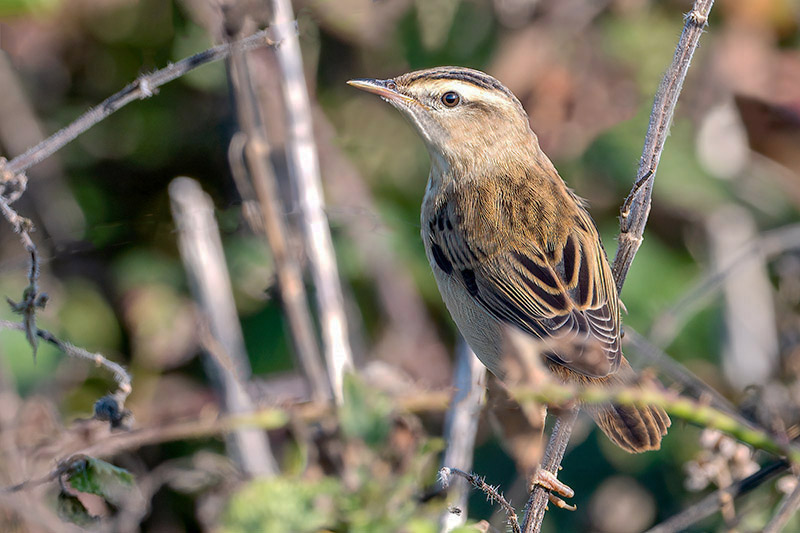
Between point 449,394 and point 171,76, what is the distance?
1.08m

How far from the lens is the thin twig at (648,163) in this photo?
2334mm

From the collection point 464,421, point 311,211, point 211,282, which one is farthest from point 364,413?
point 211,282

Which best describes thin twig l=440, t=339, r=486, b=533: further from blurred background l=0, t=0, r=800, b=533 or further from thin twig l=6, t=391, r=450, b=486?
blurred background l=0, t=0, r=800, b=533

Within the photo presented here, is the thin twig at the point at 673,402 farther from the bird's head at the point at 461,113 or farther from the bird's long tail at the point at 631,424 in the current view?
the bird's head at the point at 461,113

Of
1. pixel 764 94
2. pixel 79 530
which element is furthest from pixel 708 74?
pixel 79 530

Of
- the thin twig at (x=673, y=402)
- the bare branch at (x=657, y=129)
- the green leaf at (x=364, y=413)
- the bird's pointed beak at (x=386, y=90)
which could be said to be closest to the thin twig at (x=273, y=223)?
the bird's pointed beak at (x=386, y=90)

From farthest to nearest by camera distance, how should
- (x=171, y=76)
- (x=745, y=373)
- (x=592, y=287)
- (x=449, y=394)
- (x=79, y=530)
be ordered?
(x=745, y=373), (x=592, y=287), (x=79, y=530), (x=449, y=394), (x=171, y=76)

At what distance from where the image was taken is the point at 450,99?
335cm

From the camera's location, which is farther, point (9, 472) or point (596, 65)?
point (596, 65)

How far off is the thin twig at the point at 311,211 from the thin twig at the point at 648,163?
1210 mm

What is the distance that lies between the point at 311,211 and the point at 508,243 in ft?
2.92

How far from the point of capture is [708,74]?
5352 mm

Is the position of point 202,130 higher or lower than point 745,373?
higher

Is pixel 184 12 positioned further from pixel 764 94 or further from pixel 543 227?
pixel 764 94
